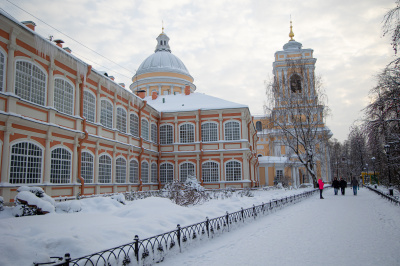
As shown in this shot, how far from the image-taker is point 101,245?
545 centimetres

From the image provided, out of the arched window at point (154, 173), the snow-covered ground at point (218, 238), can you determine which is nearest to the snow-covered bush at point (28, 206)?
the snow-covered ground at point (218, 238)

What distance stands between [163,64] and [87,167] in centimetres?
2629

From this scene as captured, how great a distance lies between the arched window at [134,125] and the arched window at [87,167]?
5.83 meters

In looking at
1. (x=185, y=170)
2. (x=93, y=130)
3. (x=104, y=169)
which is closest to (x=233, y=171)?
(x=185, y=170)

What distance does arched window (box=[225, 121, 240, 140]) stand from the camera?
2856cm

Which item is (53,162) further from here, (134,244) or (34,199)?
(134,244)

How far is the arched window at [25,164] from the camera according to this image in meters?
12.7

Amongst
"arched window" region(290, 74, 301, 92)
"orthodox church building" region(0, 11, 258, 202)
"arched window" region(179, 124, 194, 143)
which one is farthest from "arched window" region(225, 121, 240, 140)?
"arched window" region(290, 74, 301, 92)

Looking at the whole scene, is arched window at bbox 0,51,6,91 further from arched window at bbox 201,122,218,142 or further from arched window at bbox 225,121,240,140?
arched window at bbox 225,121,240,140

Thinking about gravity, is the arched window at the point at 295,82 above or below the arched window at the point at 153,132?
above

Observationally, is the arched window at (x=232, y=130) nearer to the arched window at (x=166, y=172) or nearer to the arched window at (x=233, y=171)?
the arched window at (x=233, y=171)

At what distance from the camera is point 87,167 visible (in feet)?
58.7

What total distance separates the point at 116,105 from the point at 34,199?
41.7ft

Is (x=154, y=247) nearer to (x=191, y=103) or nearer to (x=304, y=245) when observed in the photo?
(x=304, y=245)
